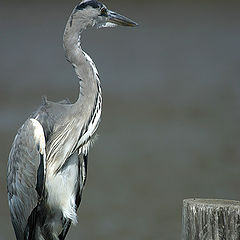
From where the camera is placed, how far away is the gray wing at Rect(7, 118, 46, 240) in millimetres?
3695

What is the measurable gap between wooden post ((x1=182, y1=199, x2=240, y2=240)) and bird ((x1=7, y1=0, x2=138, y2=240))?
0.99 metres

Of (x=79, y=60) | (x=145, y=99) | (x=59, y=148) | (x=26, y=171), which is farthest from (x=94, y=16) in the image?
(x=145, y=99)

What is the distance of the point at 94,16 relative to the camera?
3.75 metres

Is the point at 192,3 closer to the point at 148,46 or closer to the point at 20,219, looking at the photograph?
the point at 148,46

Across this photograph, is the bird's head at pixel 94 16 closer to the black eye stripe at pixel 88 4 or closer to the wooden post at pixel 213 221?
the black eye stripe at pixel 88 4

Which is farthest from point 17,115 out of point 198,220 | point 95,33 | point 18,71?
point 198,220

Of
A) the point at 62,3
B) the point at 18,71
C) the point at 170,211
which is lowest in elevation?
the point at 170,211

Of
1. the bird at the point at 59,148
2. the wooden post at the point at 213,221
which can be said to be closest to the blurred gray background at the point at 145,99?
the bird at the point at 59,148

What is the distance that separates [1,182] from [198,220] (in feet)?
7.17

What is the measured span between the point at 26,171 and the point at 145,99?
49.3 inches

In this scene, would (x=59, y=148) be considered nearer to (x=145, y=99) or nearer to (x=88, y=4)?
(x=88, y=4)

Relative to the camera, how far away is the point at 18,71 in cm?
475

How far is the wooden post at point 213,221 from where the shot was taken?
9.27 feet

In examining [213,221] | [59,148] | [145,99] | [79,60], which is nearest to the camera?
[213,221]
